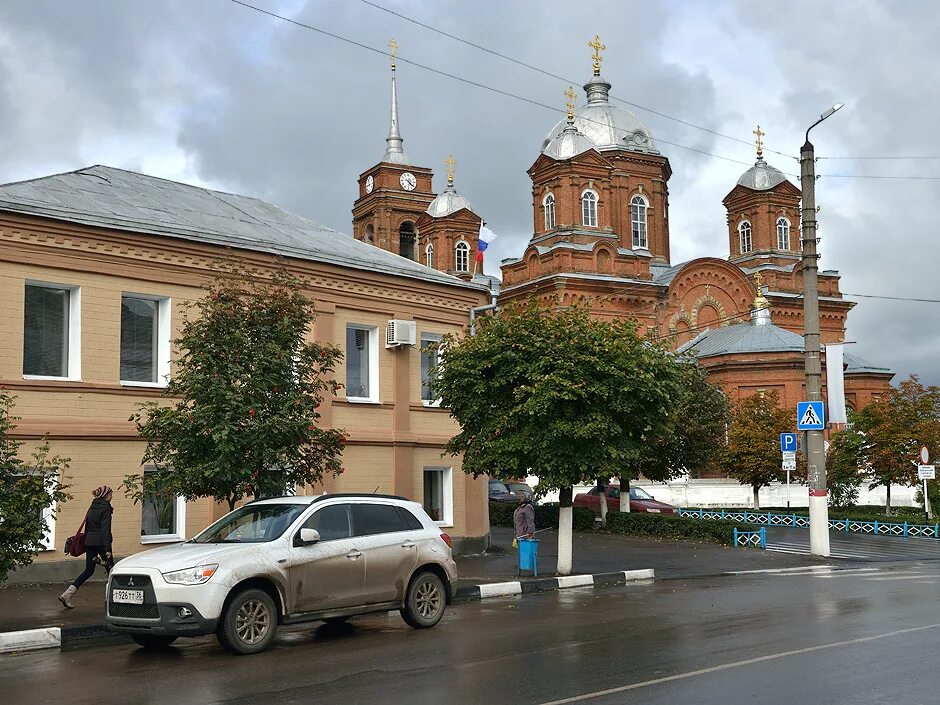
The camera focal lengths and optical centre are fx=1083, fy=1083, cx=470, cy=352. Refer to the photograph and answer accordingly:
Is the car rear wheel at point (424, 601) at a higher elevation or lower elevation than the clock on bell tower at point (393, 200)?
lower

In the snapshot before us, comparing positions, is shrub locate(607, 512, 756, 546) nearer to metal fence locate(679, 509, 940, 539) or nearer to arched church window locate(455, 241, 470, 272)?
metal fence locate(679, 509, 940, 539)

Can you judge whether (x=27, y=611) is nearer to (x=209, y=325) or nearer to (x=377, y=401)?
(x=209, y=325)

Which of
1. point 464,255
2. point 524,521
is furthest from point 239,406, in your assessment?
point 464,255

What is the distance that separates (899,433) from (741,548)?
15734mm

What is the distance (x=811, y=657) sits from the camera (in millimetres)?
10398

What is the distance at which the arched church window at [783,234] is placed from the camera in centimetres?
7169

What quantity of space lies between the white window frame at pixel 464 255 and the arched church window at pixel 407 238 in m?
5.37

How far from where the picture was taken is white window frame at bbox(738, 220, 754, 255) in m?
72.3

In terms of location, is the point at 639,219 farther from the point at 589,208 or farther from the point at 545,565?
the point at 545,565

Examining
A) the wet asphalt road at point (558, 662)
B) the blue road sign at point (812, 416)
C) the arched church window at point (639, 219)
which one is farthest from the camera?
the arched church window at point (639, 219)

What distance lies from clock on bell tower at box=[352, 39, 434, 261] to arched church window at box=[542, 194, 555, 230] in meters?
17.9

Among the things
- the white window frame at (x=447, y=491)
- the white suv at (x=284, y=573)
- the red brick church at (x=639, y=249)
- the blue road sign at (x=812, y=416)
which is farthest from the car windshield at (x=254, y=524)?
the red brick church at (x=639, y=249)

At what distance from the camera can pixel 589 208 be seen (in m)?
62.1

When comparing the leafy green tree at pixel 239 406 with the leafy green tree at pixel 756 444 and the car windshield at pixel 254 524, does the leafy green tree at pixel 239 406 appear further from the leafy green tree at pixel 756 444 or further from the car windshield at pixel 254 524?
the leafy green tree at pixel 756 444
